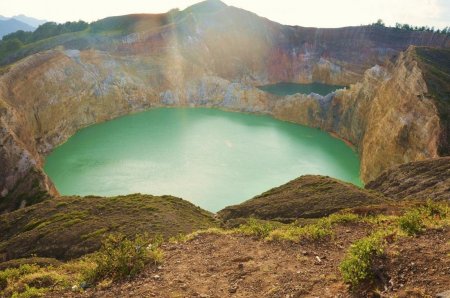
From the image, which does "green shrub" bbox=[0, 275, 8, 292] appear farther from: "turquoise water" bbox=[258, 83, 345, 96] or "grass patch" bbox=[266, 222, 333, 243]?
"turquoise water" bbox=[258, 83, 345, 96]

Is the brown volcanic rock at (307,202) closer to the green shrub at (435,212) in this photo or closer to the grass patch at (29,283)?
the green shrub at (435,212)

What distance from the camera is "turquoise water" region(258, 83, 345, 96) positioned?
11084 centimetres

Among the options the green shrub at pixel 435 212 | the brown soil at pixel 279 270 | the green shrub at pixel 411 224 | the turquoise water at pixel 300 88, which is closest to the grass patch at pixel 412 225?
the green shrub at pixel 411 224

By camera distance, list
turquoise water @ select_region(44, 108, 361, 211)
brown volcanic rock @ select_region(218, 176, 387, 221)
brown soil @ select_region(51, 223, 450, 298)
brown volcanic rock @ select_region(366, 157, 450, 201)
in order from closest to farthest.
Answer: brown soil @ select_region(51, 223, 450, 298) < brown volcanic rock @ select_region(218, 176, 387, 221) < brown volcanic rock @ select_region(366, 157, 450, 201) < turquoise water @ select_region(44, 108, 361, 211)

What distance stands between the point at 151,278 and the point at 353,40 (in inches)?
4722

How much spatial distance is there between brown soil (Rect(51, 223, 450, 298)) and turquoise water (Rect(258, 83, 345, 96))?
94087 millimetres

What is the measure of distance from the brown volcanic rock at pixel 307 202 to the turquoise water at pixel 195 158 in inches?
584

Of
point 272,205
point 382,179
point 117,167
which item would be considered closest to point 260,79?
point 117,167

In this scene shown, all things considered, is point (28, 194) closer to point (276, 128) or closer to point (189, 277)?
point (189, 277)

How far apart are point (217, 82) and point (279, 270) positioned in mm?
91577

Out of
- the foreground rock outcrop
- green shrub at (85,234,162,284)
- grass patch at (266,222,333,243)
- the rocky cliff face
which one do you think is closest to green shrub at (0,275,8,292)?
green shrub at (85,234,162,284)

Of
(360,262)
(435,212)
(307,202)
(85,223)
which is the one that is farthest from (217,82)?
(360,262)

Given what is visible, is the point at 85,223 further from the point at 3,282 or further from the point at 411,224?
the point at 411,224

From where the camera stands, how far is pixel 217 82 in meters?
103
